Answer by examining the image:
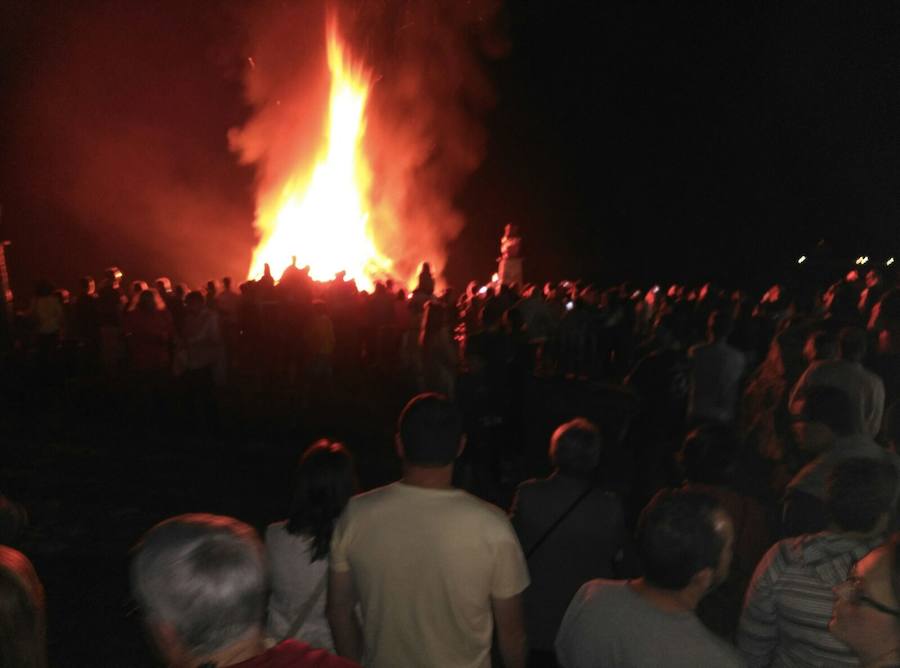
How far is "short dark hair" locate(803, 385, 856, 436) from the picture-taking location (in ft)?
13.8

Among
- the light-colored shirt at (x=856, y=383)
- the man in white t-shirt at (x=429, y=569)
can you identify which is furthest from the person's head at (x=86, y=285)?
the man in white t-shirt at (x=429, y=569)

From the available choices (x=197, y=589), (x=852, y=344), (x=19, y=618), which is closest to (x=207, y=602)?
(x=197, y=589)

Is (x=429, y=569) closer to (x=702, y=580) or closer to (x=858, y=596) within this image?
(x=702, y=580)

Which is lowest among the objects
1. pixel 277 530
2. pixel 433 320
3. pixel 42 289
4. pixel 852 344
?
pixel 277 530

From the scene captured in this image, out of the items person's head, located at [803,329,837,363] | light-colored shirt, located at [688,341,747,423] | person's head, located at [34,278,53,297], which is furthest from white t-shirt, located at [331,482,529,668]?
person's head, located at [34,278,53,297]

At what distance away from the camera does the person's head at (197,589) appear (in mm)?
2006

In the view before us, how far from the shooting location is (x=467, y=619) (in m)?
3.15

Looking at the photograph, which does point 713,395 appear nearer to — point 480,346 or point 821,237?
point 480,346

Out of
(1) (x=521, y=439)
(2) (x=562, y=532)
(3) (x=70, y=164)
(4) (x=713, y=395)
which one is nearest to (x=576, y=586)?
(2) (x=562, y=532)

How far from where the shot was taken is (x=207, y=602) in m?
2.00

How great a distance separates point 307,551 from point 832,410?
8.11ft

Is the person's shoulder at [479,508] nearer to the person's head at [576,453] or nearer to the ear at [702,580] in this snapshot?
the ear at [702,580]

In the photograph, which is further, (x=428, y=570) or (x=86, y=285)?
(x=86, y=285)

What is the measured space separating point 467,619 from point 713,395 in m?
4.47
